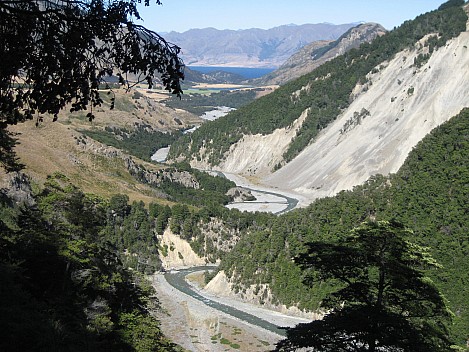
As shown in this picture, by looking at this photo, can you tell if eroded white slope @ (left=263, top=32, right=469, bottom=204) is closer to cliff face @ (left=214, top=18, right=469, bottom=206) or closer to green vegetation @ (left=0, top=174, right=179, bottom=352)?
cliff face @ (left=214, top=18, right=469, bottom=206)

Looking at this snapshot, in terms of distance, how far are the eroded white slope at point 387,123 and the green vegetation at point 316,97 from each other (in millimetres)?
4521

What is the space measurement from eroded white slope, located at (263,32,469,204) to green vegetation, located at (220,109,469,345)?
95.8 ft

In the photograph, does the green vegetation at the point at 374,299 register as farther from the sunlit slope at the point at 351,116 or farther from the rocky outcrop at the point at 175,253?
the sunlit slope at the point at 351,116

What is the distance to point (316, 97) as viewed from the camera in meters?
139

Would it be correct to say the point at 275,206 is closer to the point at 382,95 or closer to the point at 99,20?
the point at 382,95

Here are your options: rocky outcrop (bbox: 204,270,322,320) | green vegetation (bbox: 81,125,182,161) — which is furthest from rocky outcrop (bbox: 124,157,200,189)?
rocky outcrop (bbox: 204,270,322,320)

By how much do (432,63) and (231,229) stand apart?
5340 cm

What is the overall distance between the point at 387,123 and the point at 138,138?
90.3 m

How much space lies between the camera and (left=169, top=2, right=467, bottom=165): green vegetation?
393 ft

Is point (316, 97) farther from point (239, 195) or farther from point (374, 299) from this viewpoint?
point (374, 299)

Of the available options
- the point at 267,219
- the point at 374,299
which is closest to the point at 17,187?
the point at 267,219

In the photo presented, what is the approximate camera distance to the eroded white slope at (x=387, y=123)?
9588 centimetres

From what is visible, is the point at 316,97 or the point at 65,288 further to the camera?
the point at 316,97

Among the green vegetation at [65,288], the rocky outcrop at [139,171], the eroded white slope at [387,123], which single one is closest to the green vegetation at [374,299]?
the green vegetation at [65,288]
